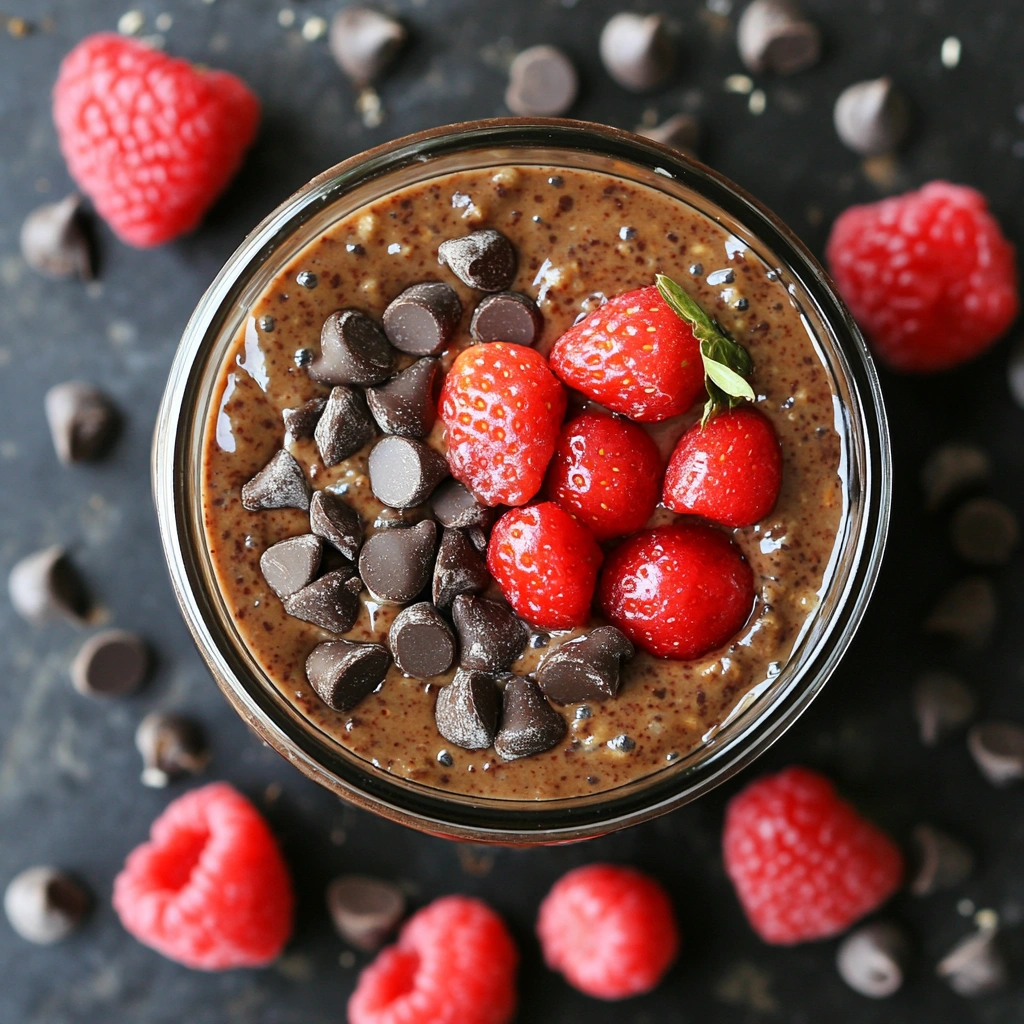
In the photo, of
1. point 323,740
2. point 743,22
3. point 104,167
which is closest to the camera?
point 323,740

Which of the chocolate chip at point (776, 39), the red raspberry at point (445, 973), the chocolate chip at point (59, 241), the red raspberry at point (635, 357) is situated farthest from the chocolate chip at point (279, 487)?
the chocolate chip at point (776, 39)

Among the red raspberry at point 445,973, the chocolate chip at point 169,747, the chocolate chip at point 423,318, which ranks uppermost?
the chocolate chip at point 423,318

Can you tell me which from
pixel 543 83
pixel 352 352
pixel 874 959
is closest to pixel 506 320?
pixel 352 352

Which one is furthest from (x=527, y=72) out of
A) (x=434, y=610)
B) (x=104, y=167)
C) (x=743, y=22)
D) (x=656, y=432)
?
(x=434, y=610)

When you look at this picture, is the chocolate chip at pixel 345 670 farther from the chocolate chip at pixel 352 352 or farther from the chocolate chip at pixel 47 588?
the chocolate chip at pixel 47 588

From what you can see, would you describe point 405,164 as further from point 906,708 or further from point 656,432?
point 906,708
